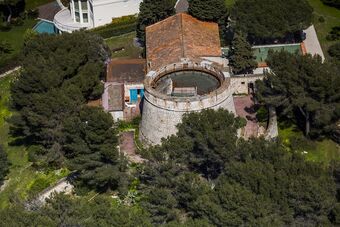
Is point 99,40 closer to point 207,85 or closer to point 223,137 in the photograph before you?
point 207,85

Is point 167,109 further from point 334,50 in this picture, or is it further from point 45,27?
point 45,27

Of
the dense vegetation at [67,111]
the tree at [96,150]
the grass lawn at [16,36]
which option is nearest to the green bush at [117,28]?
the dense vegetation at [67,111]

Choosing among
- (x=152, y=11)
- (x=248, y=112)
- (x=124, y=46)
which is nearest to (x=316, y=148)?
(x=248, y=112)

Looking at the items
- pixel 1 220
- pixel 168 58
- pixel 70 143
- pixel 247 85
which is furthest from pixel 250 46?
pixel 1 220

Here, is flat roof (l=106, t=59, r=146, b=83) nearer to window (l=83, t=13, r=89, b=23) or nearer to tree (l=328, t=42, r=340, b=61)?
window (l=83, t=13, r=89, b=23)

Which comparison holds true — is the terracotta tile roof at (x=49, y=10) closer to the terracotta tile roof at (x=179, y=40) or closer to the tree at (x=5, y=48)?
the tree at (x=5, y=48)
